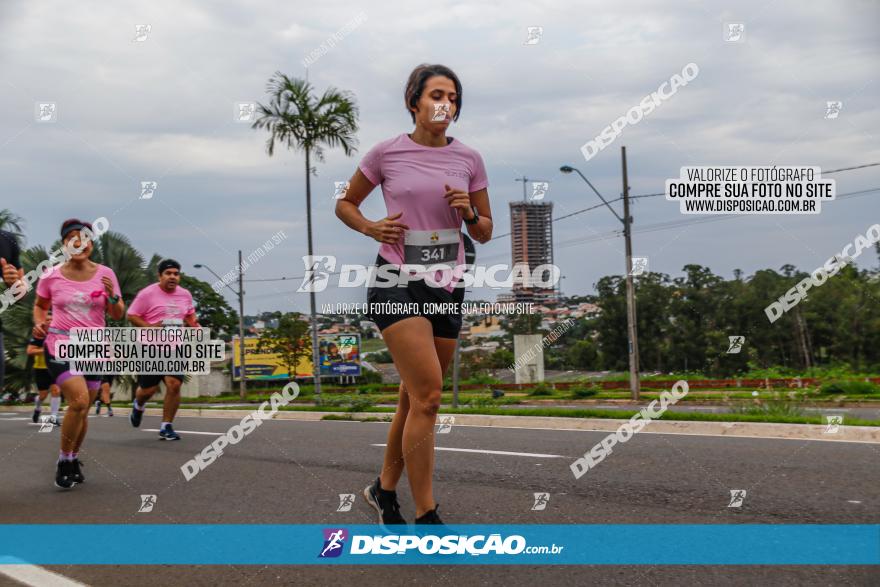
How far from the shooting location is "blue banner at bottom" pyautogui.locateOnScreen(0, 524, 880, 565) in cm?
341

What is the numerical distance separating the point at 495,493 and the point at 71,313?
3.59m

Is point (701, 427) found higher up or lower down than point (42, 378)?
lower down

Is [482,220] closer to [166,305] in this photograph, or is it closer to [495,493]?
[495,493]

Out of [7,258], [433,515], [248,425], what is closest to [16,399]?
[248,425]

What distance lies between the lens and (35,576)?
359 centimetres

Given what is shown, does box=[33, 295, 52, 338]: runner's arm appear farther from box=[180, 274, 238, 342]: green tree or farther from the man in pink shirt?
box=[180, 274, 238, 342]: green tree

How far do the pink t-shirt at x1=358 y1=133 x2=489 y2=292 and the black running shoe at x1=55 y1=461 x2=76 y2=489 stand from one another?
3806mm

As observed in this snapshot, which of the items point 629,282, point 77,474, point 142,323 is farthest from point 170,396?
point 629,282

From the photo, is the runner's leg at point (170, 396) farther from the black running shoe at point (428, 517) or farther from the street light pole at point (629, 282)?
the street light pole at point (629, 282)

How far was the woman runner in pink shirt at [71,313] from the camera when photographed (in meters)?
6.29

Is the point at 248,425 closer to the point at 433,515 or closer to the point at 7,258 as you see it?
the point at 7,258

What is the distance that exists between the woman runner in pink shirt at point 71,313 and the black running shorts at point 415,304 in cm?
351

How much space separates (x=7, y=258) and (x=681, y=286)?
66.1 m

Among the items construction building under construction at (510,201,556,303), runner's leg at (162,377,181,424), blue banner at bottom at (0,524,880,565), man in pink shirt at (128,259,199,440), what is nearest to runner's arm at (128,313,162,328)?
man in pink shirt at (128,259,199,440)
